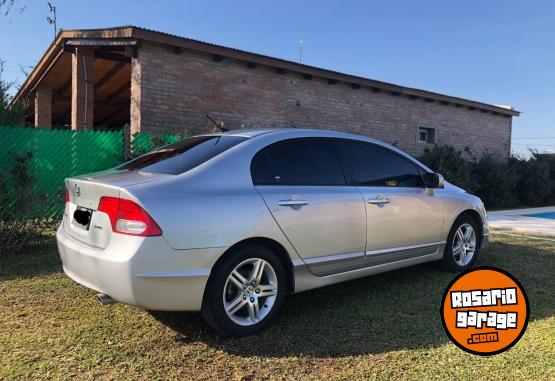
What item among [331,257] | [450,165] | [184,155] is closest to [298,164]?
[331,257]

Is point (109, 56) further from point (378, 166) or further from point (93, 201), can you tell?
point (93, 201)

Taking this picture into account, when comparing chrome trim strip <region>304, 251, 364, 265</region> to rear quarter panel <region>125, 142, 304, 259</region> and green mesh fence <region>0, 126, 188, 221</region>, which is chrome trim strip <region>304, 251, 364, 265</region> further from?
green mesh fence <region>0, 126, 188, 221</region>

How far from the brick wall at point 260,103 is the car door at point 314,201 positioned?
277 inches

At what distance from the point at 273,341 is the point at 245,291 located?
0.43 metres

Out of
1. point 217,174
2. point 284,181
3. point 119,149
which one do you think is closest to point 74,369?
point 217,174

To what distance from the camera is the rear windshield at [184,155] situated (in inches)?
142

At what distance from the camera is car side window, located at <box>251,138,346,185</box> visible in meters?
3.75

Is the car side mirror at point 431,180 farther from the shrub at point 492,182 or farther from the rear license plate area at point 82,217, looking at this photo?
the shrub at point 492,182

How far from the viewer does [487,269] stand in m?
2.73

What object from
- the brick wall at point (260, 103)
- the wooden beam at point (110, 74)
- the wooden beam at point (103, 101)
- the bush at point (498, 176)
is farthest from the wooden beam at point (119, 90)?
the bush at point (498, 176)

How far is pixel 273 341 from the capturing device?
11.4 feet

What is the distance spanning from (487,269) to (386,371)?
3.05 ft

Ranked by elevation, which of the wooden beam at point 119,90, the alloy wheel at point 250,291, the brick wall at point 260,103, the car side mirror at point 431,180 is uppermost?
the wooden beam at point 119,90

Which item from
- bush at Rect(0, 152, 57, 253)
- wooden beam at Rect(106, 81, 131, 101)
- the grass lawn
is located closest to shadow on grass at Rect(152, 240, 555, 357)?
the grass lawn
